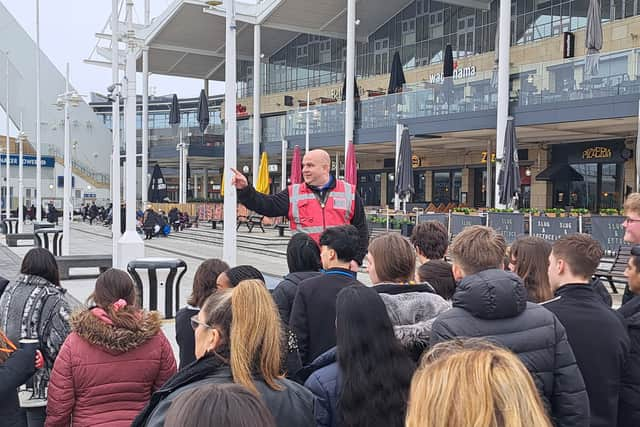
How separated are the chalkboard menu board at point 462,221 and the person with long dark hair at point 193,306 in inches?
523

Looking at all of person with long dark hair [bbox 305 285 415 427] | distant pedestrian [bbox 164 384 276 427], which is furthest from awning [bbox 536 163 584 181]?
distant pedestrian [bbox 164 384 276 427]

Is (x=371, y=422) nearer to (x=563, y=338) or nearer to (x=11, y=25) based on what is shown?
(x=563, y=338)

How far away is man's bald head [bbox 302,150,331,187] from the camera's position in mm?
4898

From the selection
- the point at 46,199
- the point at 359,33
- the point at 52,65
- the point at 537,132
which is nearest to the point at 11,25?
the point at 52,65

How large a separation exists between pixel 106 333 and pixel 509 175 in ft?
49.0

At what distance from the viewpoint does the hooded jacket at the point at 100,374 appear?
3.30 metres

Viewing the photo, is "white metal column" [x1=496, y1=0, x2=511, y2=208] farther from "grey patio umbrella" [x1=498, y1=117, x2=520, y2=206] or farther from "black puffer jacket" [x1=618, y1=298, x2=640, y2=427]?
"black puffer jacket" [x1=618, y1=298, x2=640, y2=427]

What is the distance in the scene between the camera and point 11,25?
49.8 metres

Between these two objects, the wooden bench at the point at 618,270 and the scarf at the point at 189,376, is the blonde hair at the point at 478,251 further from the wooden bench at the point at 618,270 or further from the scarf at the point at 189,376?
the wooden bench at the point at 618,270

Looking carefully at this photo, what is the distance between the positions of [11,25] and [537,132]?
145ft

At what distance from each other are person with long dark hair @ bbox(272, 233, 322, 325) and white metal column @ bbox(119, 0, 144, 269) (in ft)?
30.2

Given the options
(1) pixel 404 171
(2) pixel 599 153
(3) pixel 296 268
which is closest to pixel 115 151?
(1) pixel 404 171

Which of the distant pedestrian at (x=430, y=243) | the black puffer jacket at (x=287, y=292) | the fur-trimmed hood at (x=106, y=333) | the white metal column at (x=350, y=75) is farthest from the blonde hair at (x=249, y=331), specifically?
the white metal column at (x=350, y=75)

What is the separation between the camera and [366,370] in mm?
2625
